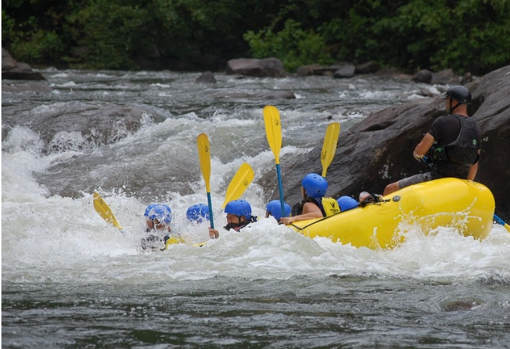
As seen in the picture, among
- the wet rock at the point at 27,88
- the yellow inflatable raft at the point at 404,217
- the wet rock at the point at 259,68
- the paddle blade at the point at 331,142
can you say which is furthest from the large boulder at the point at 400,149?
the wet rock at the point at 259,68

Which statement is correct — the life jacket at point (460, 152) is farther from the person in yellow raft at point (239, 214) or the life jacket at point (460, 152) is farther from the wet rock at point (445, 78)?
the wet rock at point (445, 78)

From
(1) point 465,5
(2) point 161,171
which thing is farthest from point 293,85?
(2) point 161,171

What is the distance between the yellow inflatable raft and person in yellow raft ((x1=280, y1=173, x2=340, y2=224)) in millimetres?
290

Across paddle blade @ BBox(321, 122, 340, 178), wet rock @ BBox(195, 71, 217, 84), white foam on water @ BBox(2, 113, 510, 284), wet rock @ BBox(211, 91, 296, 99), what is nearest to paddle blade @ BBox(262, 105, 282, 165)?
paddle blade @ BBox(321, 122, 340, 178)

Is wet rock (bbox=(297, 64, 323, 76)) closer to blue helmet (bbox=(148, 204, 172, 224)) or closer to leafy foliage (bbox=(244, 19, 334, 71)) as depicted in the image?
leafy foliage (bbox=(244, 19, 334, 71))

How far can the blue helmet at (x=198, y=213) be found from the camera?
6500 mm

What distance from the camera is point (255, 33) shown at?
25391mm

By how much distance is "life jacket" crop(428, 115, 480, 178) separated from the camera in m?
5.89

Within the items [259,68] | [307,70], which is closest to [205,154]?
[259,68]

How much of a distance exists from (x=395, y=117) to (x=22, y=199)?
3961mm

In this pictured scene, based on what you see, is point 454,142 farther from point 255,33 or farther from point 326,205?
point 255,33

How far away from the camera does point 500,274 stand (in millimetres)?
4895

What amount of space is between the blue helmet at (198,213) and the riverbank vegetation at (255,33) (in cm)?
Answer: 1465

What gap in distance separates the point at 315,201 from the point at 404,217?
2.52ft
